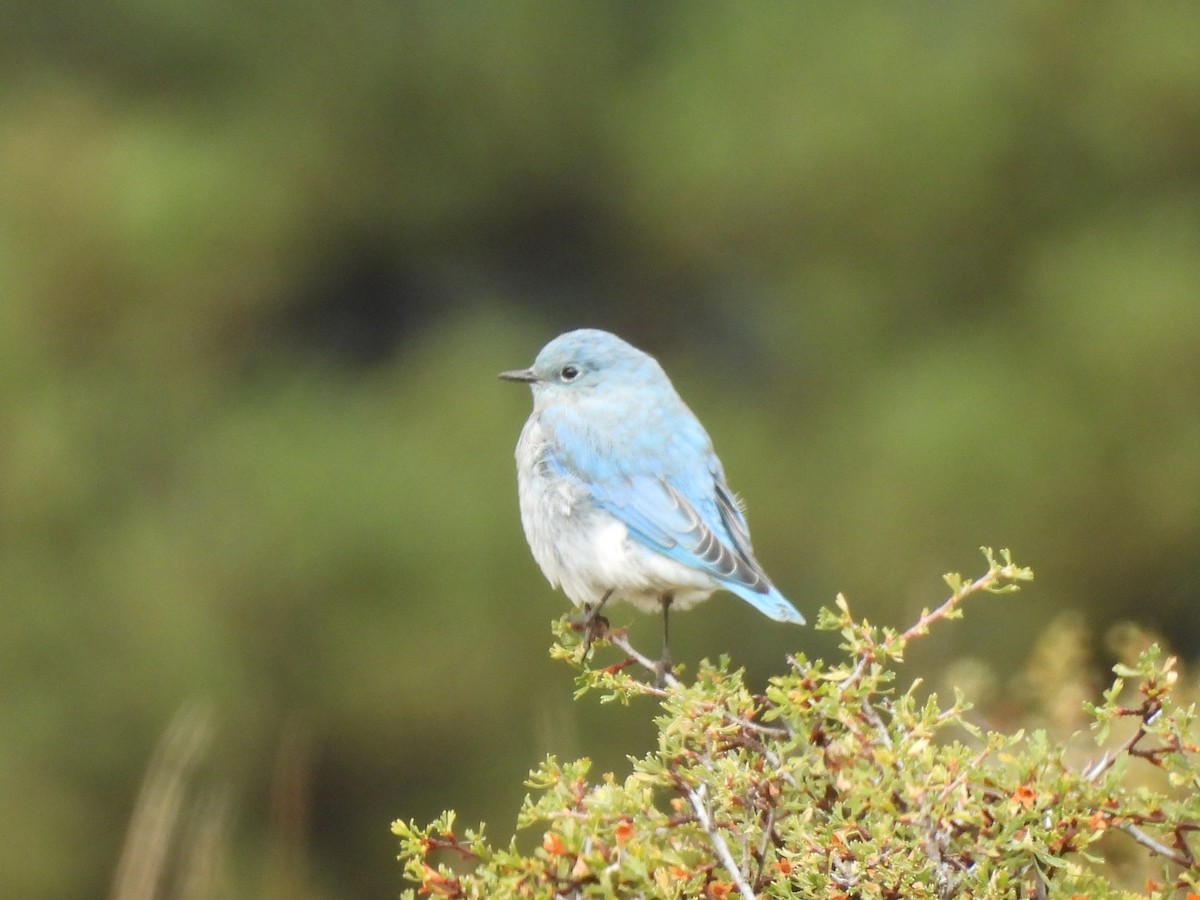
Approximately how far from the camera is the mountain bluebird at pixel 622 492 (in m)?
3.73

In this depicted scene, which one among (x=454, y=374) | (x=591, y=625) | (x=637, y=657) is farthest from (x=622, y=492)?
(x=454, y=374)

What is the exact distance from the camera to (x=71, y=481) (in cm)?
865

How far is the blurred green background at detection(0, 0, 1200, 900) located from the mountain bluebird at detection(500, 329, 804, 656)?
3.81 metres

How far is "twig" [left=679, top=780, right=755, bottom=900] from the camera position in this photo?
195 cm

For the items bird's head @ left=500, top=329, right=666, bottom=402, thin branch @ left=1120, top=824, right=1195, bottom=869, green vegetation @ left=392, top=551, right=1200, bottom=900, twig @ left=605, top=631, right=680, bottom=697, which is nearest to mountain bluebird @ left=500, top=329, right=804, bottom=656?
bird's head @ left=500, top=329, right=666, bottom=402

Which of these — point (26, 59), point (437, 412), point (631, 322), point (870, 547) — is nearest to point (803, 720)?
point (870, 547)

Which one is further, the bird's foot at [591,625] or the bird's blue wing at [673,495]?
the bird's blue wing at [673,495]

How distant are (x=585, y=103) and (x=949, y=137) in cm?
226

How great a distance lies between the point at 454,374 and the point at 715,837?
283 inches

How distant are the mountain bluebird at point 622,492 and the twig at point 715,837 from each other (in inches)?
51.6

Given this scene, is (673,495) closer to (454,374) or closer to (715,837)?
(715,837)

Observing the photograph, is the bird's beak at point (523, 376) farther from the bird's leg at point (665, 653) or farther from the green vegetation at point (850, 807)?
the green vegetation at point (850, 807)

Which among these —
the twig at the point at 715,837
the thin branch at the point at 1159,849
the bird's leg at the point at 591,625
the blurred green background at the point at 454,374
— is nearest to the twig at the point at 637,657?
the bird's leg at the point at 591,625

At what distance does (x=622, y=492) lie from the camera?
3.95 metres
